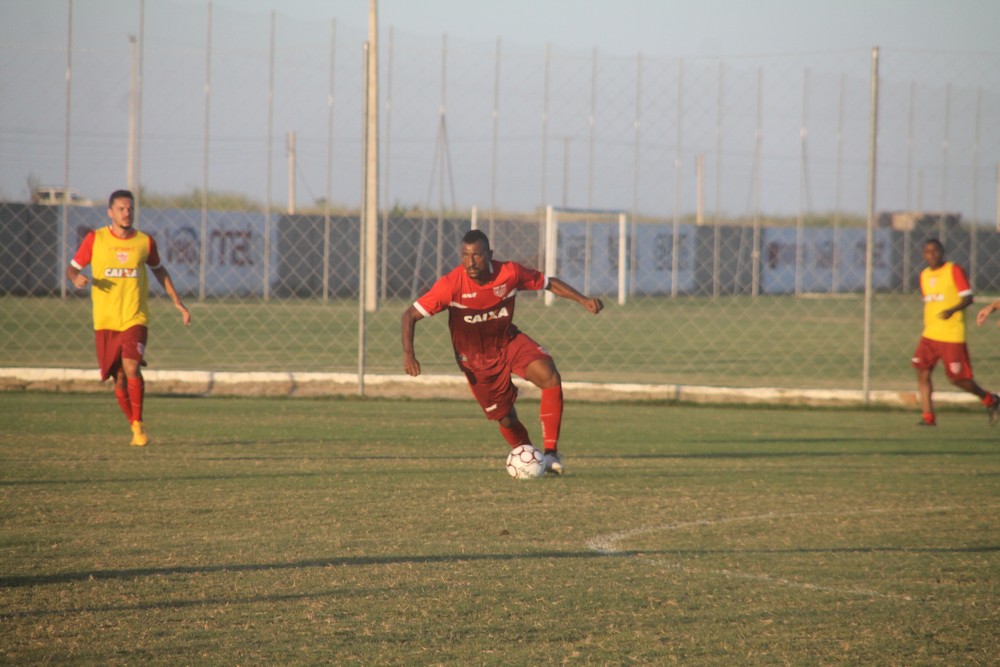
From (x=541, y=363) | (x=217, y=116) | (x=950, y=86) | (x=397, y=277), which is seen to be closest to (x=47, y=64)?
(x=217, y=116)

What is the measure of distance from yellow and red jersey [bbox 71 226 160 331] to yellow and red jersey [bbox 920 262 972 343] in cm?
882

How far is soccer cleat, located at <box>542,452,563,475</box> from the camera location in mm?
9469

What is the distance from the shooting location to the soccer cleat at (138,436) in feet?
35.6

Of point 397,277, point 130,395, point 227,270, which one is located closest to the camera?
point 130,395

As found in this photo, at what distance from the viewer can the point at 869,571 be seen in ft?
21.0

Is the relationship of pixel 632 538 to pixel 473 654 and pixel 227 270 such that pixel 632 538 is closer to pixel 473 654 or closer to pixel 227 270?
pixel 473 654

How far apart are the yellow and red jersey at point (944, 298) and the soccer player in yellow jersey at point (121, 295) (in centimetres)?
857

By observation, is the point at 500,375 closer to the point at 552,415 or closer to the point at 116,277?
the point at 552,415

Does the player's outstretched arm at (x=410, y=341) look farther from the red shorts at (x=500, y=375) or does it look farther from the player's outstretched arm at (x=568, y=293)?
the player's outstretched arm at (x=568, y=293)

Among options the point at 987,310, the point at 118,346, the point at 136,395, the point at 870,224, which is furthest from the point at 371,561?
the point at 870,224

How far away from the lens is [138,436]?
35.7 feet

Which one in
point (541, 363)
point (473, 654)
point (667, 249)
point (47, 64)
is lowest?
point (473, 654)

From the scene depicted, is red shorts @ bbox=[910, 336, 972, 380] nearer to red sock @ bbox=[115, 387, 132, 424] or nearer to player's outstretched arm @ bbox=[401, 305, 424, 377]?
player's outstretched arm @ bbox=[401, 305, 424, 377]

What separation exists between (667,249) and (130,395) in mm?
17066
